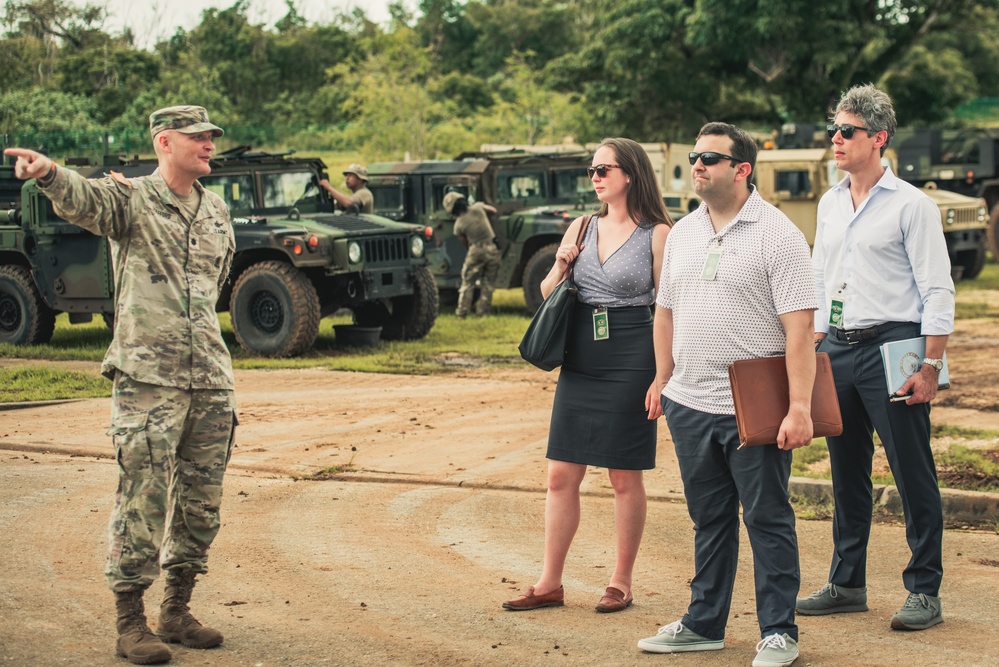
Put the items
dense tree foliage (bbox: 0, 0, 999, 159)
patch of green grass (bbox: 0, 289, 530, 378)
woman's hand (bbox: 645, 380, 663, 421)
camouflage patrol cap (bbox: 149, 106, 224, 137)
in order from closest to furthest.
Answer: camouflage patrol cap (bbox: 149, 106, 224, 137)
woman's hand (bbox: 645, 380, 663, 421)
patch of green grass (bbox: 0, 289, 530, 378)
dense tree foliage (bbox: 0, 0, 999, 159)

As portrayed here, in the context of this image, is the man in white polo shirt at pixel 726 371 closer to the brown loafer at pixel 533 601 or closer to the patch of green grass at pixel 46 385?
the brown loafer at pixel 533 601

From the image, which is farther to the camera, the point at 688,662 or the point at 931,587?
the point at 931,587

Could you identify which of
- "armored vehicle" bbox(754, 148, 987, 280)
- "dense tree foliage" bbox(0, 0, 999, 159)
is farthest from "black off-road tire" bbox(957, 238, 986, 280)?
"dense tree foliage" bbox(0, 0, 999, 159)

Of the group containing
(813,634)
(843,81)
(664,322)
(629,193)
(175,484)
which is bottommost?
(813,634)

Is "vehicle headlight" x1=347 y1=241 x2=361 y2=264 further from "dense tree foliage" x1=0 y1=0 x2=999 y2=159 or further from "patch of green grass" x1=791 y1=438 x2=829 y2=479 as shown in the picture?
"dense tree foliage" x1=0 y1=0 x2=999 y2=159

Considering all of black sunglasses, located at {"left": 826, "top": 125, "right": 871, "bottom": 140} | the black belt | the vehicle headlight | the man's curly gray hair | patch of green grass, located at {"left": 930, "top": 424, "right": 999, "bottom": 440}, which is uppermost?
the man's curly gray hair

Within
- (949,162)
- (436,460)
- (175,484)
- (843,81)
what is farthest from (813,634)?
(843,81)

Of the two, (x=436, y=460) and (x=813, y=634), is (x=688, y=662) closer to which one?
(x=813, y=634)

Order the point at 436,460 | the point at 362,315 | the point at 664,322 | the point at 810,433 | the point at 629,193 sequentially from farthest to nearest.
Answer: the point at 362,315
the point at 436,460
the point at 629,193
the point at 664,322
the point at 810,433

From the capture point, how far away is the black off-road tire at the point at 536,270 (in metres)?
16.3

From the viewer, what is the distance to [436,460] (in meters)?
8.14

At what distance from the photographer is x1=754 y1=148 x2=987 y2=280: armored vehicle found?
773 inches

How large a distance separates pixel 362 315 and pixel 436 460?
661cm

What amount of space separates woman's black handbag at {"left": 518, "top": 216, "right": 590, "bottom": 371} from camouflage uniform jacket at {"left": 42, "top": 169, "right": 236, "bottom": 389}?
1.08 m
